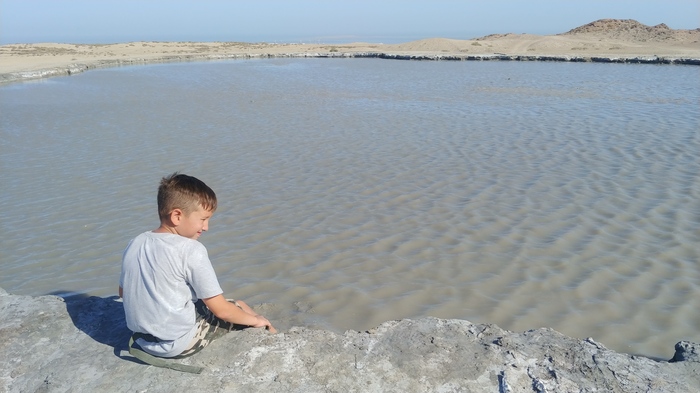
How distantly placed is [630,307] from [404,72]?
18.6 metres

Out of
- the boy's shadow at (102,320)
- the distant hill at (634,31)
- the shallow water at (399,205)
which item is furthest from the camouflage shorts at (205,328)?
the distant hill at (634,31)

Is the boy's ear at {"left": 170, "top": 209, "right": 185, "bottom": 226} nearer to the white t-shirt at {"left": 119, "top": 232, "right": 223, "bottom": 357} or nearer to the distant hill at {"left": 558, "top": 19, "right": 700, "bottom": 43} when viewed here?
the white t-shirt at {"left": 119, "top": 232, "right": 223, "bottom": 357}

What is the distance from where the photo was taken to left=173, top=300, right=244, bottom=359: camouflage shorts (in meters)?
2.87

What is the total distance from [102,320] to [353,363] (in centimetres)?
152

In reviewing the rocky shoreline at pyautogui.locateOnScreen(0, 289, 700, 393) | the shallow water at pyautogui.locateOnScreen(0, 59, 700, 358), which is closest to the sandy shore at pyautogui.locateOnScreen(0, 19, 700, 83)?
the shallow water at pyautogui.locateOnScreen(0, 59, 700, 358)

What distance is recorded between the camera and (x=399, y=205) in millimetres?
6504

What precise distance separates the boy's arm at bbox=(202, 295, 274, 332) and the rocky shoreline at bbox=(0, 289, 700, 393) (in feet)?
0.21

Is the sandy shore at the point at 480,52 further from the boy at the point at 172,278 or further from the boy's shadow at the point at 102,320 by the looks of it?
the boy at the point at 172,278

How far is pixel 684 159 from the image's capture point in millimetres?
8016

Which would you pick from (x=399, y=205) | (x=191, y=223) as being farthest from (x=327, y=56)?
(x=191, y=223)

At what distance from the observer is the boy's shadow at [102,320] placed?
307 centimetres

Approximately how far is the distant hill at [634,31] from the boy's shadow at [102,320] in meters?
38.3

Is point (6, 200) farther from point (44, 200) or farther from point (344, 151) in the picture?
point (344, 151)

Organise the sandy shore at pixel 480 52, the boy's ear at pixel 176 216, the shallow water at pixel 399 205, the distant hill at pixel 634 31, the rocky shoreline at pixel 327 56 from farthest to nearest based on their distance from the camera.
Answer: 1. the distant hill at pixel 634 31
2. the sandy shore at pixel 480 52
3. the rocky shoreline at pixel 327 56
4. the shallow water at pixel 399 205
5. the boy's ear at pixel 176 216
